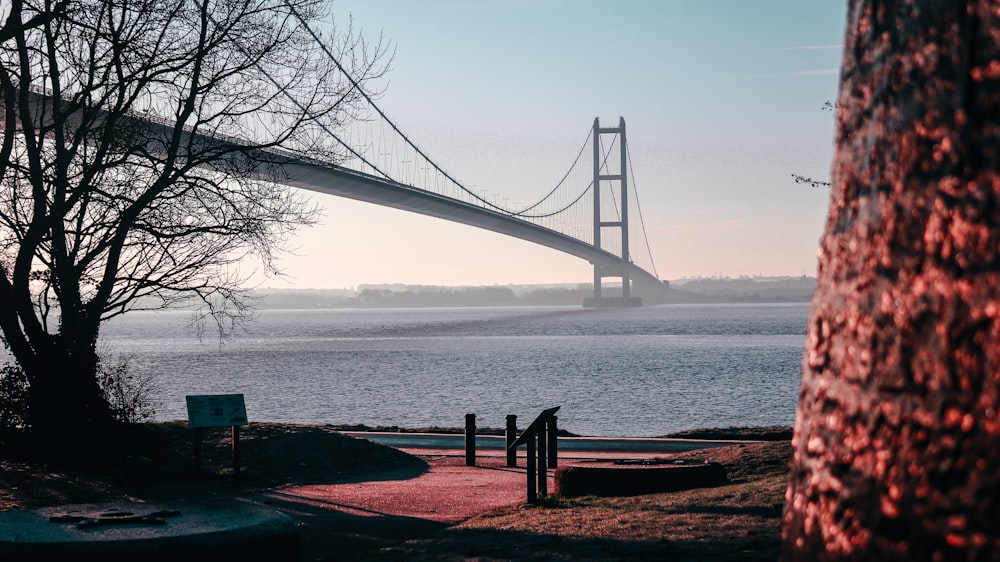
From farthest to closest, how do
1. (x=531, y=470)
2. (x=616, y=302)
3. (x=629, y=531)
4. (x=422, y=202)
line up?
(x=616, y=302), (x=422, y=202), (x=531, y=470), (x=629, y=531)

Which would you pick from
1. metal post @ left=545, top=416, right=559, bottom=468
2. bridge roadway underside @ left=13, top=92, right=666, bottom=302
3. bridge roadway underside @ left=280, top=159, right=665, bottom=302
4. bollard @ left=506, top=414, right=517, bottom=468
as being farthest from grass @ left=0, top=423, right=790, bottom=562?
bridge roadway underside @ left=280, top=159, right=665, bottom=302

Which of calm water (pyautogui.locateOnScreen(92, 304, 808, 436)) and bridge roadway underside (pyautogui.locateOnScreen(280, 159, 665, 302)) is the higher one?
bridge roadway underside (pyautogui.locateOnScreen(280, 159, 665, 302))

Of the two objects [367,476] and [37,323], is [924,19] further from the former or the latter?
[37,323]

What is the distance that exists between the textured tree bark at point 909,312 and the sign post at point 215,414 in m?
10.8

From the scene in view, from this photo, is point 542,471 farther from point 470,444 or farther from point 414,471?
point 470,444

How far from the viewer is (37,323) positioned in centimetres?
1291

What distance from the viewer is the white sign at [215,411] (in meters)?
11.4

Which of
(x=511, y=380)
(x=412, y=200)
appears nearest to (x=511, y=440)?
(x=511, y=380)

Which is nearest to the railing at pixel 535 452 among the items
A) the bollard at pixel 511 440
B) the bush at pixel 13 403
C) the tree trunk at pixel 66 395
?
the bollard at pixel 511 440

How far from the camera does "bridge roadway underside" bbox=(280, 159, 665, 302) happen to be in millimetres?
41787

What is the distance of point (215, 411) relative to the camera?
1152 centimetres

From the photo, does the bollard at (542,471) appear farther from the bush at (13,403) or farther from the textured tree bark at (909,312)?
the textured tree bark at (909,312)

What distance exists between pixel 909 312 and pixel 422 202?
54.4 m

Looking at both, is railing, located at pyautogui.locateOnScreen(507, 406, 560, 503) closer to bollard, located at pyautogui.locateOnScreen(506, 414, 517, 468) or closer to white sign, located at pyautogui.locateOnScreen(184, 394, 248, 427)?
bollard, located at pyautogui.locateOnScreen(506, 414, 517, 468)
